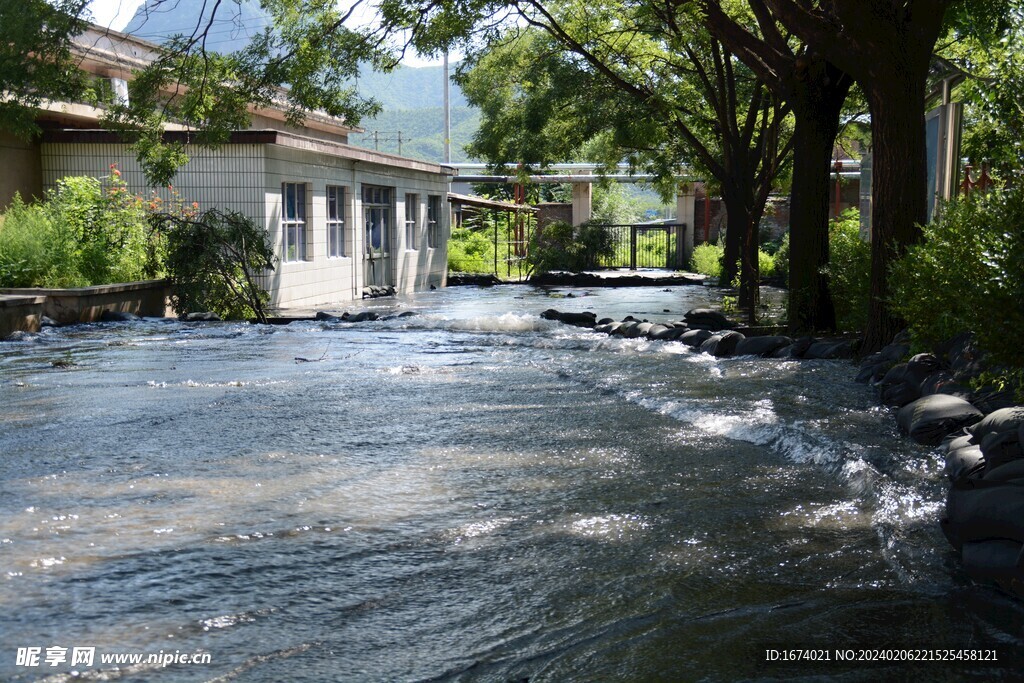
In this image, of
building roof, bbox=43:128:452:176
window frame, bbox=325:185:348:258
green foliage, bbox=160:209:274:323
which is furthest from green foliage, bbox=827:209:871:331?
window frame, bbox=325:185:348:258

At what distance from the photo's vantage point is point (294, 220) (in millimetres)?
21297

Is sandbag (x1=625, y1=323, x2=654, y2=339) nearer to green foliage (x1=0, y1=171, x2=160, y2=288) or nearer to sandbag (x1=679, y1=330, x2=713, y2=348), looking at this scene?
sandbag (x1=679, y1=330, x2=713, y2=348)

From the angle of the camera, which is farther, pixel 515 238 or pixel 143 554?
pixel 515 238

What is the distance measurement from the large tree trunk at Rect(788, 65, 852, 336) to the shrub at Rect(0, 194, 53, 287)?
35.6 feet

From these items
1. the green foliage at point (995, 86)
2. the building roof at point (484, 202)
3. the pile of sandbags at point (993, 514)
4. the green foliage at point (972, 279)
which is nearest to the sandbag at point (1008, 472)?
the pile of sandbags at point (993, 514)

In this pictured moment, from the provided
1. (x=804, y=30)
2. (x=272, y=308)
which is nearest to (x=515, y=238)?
(x=272, y=308)

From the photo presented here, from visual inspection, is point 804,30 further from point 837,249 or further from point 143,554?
point 143,554

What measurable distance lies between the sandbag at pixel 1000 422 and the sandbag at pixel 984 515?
123 centimetres

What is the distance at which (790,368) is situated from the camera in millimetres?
11289

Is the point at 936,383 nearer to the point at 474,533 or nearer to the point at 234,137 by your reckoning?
the point at 474,533

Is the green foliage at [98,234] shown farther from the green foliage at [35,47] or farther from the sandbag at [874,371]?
→ the sandbag at [874,371]

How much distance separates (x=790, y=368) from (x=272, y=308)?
37.4ft

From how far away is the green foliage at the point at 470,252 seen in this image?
3503 cm

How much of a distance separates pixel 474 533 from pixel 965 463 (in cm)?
285
